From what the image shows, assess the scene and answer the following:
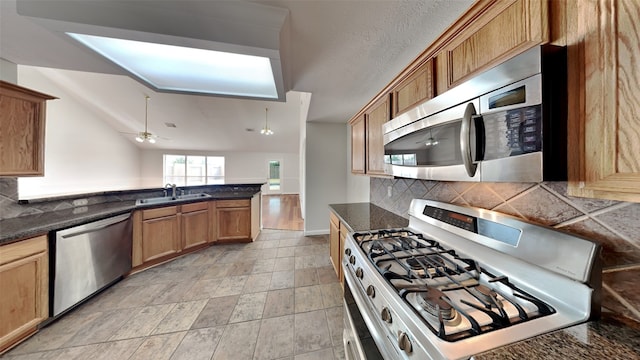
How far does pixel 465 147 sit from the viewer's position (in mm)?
826

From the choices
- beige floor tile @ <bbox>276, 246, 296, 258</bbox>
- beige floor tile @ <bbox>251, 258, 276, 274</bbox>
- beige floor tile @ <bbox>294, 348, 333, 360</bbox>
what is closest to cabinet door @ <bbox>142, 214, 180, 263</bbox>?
beige floor tile @ <bbox>251, 258, 276, 274</bbox>

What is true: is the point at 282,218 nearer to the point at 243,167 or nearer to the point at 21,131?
the point at 21,131

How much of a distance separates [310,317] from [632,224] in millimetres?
2009

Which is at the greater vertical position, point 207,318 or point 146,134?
point 146,134

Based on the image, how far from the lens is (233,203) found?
3.65 m

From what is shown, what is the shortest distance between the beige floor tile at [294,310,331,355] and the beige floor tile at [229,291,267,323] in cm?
41

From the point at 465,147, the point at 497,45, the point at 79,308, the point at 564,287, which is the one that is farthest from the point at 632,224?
the point at 79,308

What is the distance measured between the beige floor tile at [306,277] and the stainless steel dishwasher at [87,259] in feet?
6.93

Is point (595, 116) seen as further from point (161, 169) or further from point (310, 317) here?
point (161, 169)

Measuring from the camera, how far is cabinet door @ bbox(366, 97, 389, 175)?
1.78 meters

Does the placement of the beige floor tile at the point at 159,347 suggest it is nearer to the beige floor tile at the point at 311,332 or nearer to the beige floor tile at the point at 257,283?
the beige floor tile at the point at 257,283

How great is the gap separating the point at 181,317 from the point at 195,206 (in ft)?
6.08

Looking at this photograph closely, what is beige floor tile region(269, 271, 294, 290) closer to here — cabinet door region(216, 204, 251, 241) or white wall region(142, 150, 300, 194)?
cabinet door region(216, 204, 251, 241)

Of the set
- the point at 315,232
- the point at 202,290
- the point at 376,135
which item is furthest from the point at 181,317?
the point at 315,232
